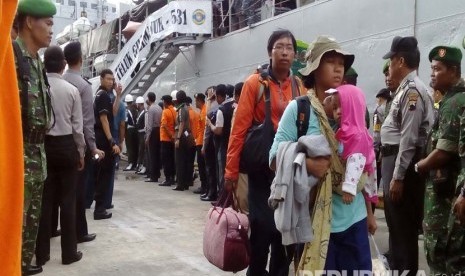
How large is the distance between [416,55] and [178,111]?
6517 millimetres

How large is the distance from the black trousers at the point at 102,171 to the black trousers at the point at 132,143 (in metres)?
6.57

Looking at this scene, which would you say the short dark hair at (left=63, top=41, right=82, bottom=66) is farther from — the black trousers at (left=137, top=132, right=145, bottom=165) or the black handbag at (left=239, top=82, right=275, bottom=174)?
the black trousers at (left=137, top=132, right=145, bottom=165)

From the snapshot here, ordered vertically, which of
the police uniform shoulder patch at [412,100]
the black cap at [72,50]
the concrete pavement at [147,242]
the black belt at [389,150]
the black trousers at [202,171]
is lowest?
the concrete pavement at [147,242]

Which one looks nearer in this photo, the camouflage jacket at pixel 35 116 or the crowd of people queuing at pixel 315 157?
the crowd of people queuing at pixel 315 157

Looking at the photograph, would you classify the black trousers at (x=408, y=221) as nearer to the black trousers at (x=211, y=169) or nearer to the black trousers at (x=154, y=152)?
the black trousers at (x=211, y=169)

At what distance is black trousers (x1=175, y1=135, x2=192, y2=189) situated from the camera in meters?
9.75

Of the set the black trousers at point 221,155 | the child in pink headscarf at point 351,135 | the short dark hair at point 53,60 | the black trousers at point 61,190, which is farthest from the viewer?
the black trousers at point 221,155

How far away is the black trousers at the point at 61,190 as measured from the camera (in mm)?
4324

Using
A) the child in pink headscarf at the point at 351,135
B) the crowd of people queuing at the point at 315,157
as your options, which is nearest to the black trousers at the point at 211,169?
the crowd of people queuing at the point at 315,157

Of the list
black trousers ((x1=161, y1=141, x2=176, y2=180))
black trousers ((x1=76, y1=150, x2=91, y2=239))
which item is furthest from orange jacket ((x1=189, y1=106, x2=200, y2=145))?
black trousers ((x1=76, y1=150, x2=91, y2=239))

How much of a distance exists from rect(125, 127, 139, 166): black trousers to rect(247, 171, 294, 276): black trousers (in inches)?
400

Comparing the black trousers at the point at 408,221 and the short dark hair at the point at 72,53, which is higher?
the short dark hair at the point at 72,53

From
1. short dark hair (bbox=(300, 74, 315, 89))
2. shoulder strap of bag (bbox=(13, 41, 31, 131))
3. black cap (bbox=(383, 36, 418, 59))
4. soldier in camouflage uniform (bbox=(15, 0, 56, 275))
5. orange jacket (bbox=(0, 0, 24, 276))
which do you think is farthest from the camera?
black cap (bbox=(383, 36, 418, 59))

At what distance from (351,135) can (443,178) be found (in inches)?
35.0
